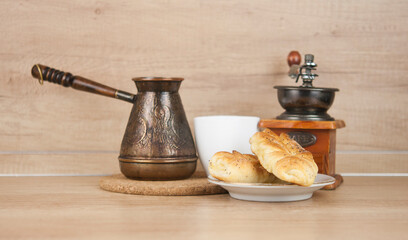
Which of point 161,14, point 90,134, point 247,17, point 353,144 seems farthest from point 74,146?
point 353,144

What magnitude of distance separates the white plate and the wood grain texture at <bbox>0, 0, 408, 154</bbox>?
0.54 metres

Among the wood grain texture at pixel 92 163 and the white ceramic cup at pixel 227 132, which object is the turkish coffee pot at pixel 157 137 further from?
the wood grain texture at pixel 92 163

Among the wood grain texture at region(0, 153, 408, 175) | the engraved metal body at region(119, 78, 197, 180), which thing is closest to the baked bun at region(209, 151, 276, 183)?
the engraved metal body at region(119, 78, 197, 180)

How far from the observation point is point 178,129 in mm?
1282

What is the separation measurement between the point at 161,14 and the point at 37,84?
460 mm

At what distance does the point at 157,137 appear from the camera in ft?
4.10

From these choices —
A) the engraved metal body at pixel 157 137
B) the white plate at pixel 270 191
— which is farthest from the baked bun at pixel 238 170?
the engraved metal body at pixel 157 137

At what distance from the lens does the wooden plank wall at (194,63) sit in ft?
5.22

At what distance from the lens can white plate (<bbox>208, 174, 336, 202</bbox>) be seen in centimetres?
103

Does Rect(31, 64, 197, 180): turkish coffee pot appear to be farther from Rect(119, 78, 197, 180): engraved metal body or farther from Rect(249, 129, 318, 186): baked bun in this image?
Rect(249, 129, 318, 186): baked bun

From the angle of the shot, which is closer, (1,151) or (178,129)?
(178,129)

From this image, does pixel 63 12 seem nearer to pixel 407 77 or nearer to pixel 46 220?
pixel 46 220

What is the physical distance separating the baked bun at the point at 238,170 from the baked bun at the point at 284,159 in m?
0.03

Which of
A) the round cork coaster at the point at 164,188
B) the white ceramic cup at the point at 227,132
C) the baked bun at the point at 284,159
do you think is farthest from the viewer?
→ the white ceramic cup at the point at 227,132
